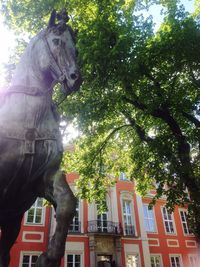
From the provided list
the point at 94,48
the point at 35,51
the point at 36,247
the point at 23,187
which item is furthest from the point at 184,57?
the point at 36,247

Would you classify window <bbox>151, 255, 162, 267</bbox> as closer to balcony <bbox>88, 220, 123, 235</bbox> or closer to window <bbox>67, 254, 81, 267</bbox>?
balcony <bbox>88, 220, 123, 235</bbox>

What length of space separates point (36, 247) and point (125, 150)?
29.0 ft

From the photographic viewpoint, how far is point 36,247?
18.8 m

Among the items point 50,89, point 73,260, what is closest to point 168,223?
point 73,260

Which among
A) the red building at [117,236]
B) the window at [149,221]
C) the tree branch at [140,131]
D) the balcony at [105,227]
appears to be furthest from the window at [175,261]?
the tree branch at [140,131]

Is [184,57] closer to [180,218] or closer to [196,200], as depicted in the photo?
[196,200]

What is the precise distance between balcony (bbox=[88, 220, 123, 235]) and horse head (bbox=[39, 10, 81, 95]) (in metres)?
19.6

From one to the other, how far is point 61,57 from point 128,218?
22.8 m

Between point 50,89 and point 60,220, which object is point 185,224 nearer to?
point 50,89

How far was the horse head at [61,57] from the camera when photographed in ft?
9.59

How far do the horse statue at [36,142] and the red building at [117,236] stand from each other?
17083mm

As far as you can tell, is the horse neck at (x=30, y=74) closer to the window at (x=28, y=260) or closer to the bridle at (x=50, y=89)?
the bridle at (x=50, y=89)

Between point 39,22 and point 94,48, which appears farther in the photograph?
point 39,22

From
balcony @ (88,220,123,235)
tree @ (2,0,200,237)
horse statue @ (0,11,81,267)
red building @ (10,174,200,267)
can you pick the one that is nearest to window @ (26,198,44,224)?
red building @ (10,174,200,267)
